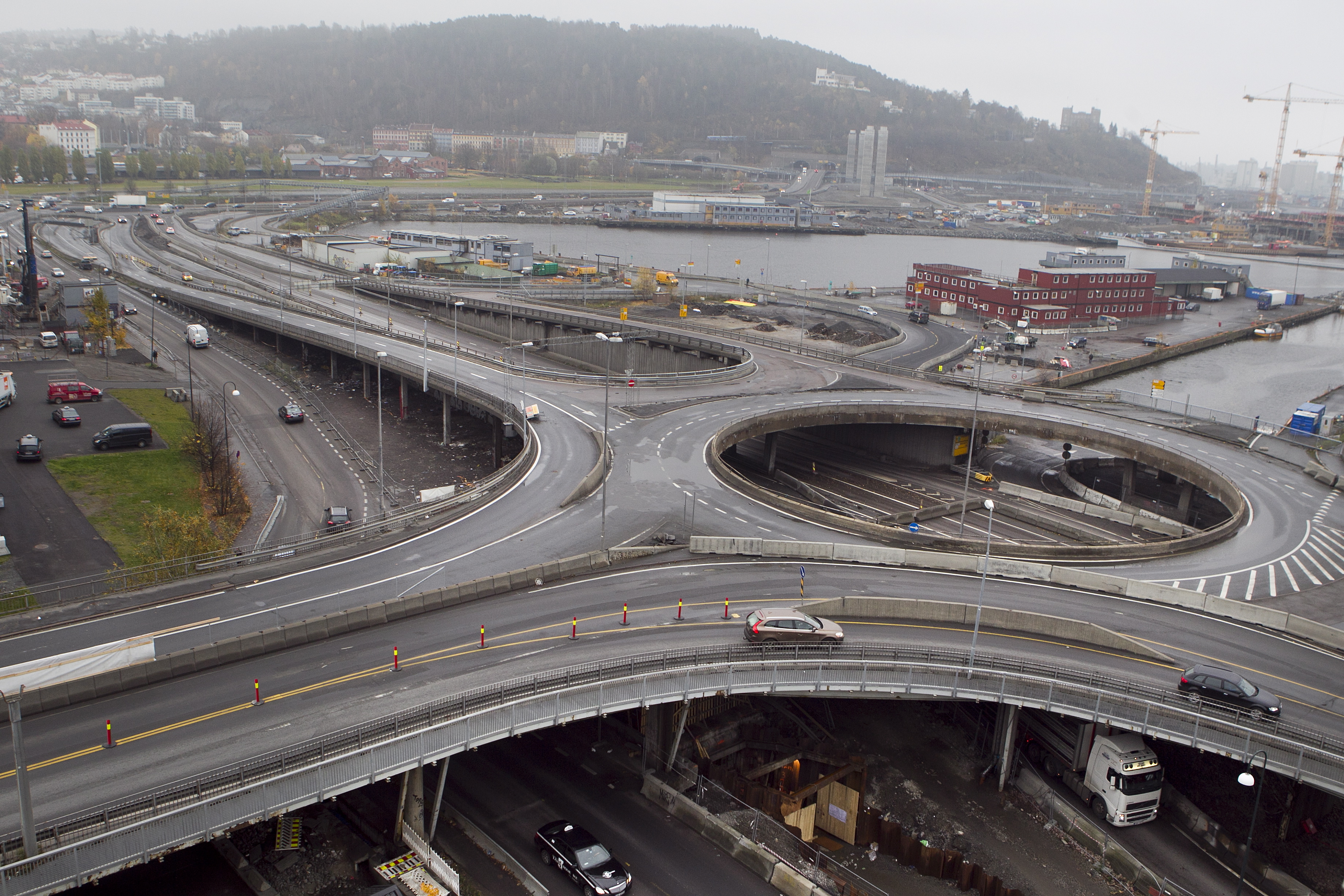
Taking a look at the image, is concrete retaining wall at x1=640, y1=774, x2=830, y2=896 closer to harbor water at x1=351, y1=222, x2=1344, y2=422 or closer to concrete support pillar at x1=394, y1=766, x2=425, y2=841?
concrete support pillar at x1=394, y1=766, x2=425, y2=841

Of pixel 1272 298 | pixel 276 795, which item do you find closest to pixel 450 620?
pixel 276 795

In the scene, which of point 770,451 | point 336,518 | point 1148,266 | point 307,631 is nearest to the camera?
point 307,631

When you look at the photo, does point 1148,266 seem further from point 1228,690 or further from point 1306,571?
point 1228,690

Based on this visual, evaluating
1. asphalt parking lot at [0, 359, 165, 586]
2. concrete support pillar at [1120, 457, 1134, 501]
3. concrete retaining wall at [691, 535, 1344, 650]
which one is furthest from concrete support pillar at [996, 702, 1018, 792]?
asphalt parking lot at [0, 359, 165, 586]

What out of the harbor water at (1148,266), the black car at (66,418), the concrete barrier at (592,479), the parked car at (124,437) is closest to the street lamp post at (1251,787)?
the concrete barrier at (592,479)

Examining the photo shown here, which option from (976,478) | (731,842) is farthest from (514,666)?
(976,478)

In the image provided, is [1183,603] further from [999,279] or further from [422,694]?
[999,279]

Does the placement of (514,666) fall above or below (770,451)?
above
